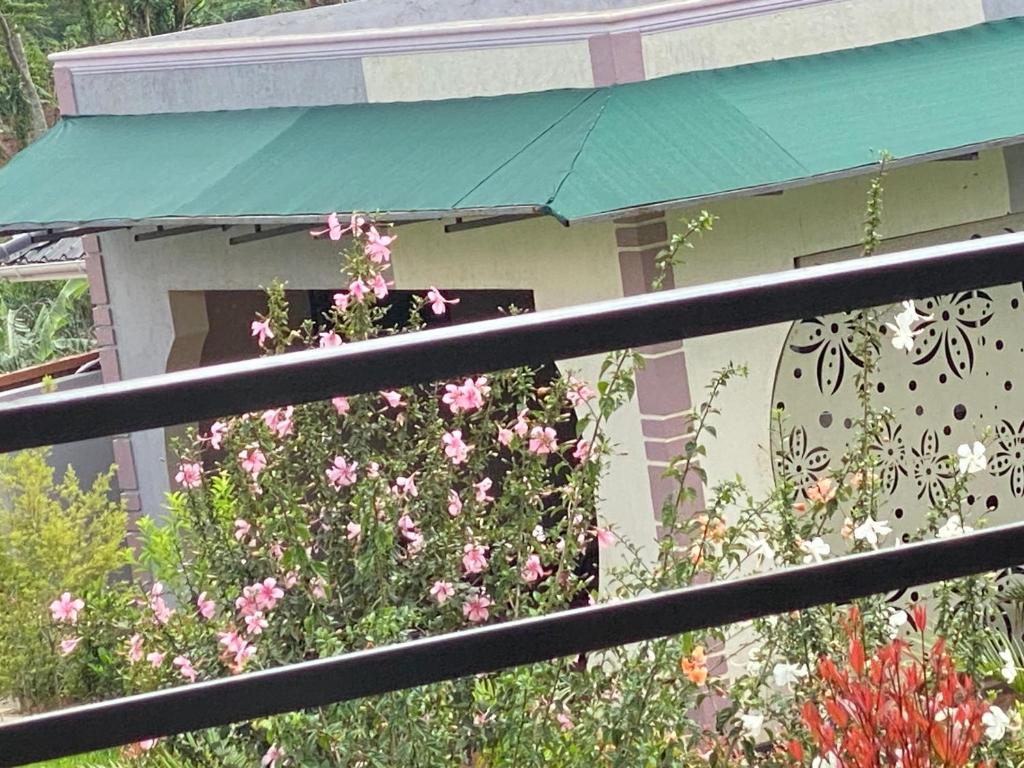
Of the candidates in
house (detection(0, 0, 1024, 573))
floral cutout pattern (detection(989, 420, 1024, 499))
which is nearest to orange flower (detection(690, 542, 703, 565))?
house (detection(0, 0, 1024, 573))

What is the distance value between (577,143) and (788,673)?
3.65m

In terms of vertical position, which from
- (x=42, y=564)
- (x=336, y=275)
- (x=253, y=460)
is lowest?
(x=42, y=564)

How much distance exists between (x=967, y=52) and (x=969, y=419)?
5.79ft

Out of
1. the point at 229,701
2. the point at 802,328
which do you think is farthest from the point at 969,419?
the point at 229,701

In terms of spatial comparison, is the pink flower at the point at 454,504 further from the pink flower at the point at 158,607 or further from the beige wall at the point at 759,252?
the beige wall at the point at 759,252

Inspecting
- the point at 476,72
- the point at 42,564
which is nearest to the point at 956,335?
the point at 476,72

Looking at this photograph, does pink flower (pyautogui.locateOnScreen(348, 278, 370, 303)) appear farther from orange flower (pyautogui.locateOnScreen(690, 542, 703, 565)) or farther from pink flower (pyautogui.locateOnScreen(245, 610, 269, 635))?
orange flower (pyautogui.locateOnScreen(690, 542, 703, 565))

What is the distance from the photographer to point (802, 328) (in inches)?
292

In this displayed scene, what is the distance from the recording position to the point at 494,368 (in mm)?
1063

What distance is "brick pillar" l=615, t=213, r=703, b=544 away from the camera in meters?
6.84

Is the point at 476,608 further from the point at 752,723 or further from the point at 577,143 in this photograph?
the point at 577,143

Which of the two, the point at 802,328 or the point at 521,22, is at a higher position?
the point at 521,22

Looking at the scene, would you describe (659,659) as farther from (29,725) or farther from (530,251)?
(530,251)

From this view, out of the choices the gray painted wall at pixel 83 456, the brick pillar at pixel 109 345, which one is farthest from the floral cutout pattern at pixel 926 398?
the gray painted wall at pixel 83 456
